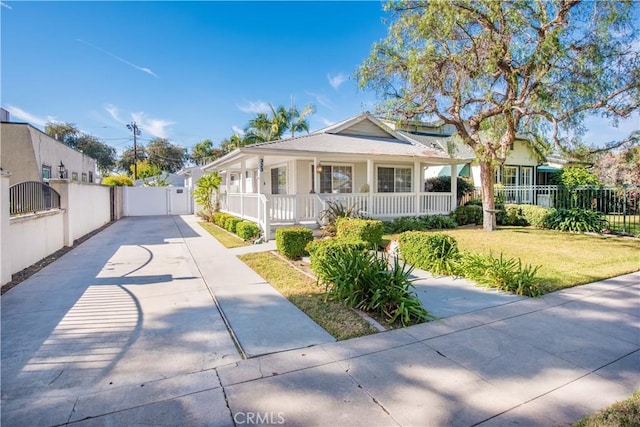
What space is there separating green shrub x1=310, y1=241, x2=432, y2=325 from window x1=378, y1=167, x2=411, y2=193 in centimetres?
1021

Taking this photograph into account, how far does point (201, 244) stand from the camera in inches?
422

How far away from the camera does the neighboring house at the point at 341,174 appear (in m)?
11.9

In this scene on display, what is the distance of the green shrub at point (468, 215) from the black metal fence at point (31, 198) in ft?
47.7

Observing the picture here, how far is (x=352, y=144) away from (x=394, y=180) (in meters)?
2.99

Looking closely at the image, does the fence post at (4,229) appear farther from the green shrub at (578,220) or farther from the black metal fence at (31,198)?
the green shrub at (578,220)

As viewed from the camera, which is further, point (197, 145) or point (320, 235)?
point (197, 145)

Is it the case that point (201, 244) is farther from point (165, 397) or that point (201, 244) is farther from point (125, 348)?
point (165, 397)

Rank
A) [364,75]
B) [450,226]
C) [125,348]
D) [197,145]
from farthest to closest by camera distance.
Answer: [197,145]
[450,226]
[364,75]
[125,348]

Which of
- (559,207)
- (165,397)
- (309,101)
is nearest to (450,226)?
(559,207)

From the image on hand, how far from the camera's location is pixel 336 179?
14.9 metres

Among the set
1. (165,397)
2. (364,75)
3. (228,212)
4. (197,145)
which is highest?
(197,145)

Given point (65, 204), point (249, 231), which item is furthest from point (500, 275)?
point (65, 204)

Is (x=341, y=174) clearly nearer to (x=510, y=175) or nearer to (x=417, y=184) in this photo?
(x=417, y=184)

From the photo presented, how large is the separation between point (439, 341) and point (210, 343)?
2.58 m
